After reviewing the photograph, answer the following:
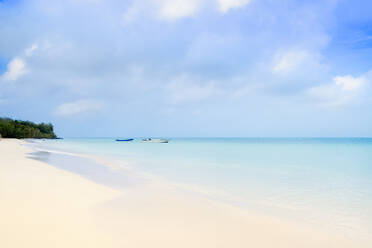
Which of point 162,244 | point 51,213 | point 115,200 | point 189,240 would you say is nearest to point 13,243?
point 51,213

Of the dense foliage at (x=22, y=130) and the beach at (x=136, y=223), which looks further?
the dense foliage at (x=22, y=130)

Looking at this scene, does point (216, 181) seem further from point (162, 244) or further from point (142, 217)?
point (162, 244)

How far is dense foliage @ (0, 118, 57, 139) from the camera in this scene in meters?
78.2

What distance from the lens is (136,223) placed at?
4.63m

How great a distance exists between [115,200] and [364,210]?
567 cm

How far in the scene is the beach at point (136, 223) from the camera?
379cm

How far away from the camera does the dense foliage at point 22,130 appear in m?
78.2

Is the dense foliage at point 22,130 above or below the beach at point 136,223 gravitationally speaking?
above

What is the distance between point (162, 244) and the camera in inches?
147

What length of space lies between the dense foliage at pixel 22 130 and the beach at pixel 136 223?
275 ft

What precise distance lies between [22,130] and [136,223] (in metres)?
94.8

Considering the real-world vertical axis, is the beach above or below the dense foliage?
below

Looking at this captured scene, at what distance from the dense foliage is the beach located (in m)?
83.7

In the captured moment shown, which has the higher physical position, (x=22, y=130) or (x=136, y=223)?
(x=22, y=130)
